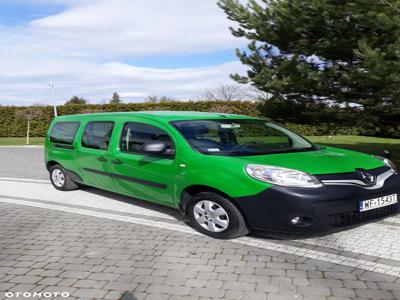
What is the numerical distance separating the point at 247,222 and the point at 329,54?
615cm

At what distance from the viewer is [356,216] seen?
391 cm

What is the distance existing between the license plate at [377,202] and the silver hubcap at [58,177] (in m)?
5.13

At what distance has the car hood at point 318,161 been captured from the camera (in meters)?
4.02

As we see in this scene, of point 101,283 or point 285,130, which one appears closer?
point 101,283

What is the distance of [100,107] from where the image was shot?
2556cm

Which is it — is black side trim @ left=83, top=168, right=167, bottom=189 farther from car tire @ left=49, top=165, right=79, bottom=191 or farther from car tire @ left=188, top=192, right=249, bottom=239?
car tire @ left=49, top=165, right=79, bottom=191

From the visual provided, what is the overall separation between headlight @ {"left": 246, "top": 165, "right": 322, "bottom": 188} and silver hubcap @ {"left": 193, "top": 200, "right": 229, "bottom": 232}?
0.60 m

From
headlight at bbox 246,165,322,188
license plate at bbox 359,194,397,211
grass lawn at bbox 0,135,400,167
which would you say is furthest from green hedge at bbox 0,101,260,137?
headlight at bbox 246,165,322,188

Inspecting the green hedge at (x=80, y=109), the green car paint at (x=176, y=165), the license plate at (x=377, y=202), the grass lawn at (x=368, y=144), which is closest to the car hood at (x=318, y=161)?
the green car paint at (x=176, y=165)

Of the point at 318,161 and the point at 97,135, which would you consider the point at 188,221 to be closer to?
the point at 318,161

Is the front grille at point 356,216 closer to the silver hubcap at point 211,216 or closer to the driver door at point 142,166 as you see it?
the silver hubcap at point 211,216

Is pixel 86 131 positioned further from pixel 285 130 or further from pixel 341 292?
pixel 341 292

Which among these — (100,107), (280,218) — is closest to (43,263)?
(280,218)

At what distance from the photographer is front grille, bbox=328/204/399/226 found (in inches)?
151
